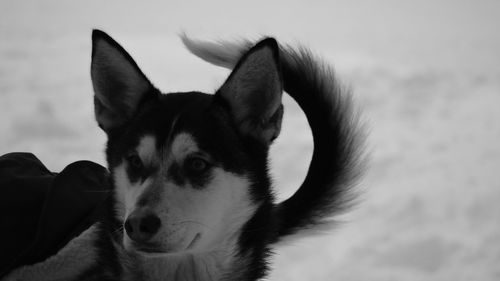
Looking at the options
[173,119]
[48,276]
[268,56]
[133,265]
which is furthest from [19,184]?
[268,56]

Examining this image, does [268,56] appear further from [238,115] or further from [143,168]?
[143,168]

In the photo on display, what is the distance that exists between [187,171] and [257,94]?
39cm

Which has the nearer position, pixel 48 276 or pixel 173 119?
pixel 173 119

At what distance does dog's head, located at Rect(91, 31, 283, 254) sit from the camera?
2.24 metres

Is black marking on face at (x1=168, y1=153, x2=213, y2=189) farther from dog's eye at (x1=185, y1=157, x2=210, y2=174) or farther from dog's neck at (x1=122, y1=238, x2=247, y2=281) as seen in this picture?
dog's neck at (x1=122, y1=238, x2=247, y2=281)

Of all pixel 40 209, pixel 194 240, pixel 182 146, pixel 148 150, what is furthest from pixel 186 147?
pixel 40 209

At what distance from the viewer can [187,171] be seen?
2.35 m

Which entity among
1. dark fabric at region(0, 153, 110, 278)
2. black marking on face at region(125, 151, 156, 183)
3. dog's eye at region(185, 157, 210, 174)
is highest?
dog's eye at region(185, 157, 210, 174)

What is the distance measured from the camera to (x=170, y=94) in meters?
2.60

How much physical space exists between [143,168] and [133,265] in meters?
0.41

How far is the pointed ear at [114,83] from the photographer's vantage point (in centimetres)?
249

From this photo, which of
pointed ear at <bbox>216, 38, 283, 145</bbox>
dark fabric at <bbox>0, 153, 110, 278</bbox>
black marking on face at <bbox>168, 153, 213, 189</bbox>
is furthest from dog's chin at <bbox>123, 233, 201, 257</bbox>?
dark fabric at <bbox>0, 153, 110, 278</bbox>

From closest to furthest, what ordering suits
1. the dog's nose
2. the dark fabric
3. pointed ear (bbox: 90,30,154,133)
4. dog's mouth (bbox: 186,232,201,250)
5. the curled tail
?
the dog's nose
dog's mouth (bbox: 186,232,201,250)
pointed ear (bbox: 90,30,154,133)
the dark fabric
the curled tail

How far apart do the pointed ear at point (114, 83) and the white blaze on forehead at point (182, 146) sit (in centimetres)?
30
